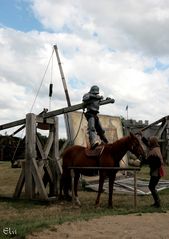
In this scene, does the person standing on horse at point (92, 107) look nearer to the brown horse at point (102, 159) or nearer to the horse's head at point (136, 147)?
the brown horse at point (102, 159)

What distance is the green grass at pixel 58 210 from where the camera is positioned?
825 centimetres

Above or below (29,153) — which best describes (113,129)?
above

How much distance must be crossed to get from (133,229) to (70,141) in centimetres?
1036

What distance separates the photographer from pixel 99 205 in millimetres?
11773

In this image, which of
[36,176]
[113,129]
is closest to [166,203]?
[36,176]

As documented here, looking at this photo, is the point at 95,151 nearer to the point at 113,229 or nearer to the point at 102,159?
the point at 102,159

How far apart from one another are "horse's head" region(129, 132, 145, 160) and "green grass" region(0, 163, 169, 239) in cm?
131

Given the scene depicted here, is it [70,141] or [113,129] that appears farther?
[113,129]

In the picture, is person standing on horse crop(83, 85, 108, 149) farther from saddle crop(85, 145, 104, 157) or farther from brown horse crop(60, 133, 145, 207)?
brown horse crop(60, 133, 145, 207)

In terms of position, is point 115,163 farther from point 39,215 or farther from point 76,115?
point 76,115

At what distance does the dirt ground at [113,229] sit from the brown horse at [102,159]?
2.54 m

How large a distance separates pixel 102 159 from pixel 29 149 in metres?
2.29

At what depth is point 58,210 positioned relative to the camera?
1101 centimetres

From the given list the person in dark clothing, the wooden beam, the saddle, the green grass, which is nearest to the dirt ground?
the green grass
